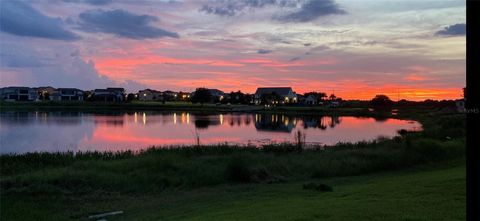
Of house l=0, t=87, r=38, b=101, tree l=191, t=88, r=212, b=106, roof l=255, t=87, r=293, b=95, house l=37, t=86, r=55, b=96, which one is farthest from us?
house l=37, t=86, r=55, b=96

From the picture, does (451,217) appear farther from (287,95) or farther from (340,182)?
(287,95)

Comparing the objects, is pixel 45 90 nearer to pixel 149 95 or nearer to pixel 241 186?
pixel 149 95

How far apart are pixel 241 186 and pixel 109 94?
136 metres

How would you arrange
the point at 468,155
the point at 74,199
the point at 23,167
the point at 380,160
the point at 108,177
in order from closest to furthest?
the point at 468,155 < the point at 74,199 < the point at 108,177 < the point at 23,167 < the point at 380,160

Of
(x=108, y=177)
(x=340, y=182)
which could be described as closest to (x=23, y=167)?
(x=108, y=177)

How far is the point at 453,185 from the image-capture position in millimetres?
9906

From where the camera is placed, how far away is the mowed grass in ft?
25.5

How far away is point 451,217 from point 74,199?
38.8 feet

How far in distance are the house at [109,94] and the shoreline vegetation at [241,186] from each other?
399 ft

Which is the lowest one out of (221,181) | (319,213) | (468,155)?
(221,181)

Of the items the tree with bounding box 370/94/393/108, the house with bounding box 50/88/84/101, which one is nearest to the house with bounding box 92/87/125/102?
the house with bounding box 50/88/84/101

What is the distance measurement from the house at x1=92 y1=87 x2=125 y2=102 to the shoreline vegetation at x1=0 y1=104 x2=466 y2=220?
12164 cm

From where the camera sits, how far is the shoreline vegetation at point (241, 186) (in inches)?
345

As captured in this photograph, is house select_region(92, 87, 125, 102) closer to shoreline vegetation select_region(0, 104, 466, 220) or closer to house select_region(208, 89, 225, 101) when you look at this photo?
house select_region(208, 89, 225, 101)
